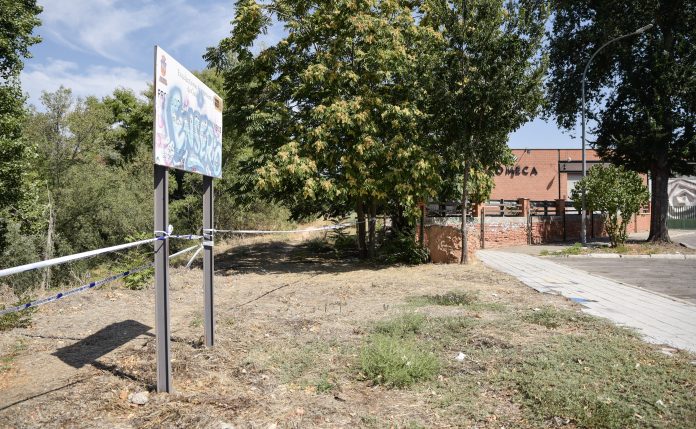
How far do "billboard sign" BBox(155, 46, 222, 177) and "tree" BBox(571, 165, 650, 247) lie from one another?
17049mm

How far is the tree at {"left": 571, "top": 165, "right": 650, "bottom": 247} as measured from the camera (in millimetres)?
18516

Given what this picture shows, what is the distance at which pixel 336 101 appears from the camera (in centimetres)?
1310

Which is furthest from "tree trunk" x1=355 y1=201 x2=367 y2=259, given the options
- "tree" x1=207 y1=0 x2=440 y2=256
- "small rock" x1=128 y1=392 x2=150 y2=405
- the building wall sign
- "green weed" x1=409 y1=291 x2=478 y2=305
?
the building wall sign

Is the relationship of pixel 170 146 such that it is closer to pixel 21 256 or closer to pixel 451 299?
pixel 451 299

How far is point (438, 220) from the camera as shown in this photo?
14414 millimetres

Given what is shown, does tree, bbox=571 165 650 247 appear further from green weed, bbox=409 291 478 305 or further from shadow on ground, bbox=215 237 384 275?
green weed, bbox=409 291 478 305

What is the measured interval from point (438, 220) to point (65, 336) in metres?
10.3

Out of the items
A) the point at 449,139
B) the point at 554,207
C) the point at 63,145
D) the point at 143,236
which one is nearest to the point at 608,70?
the point at 554,207

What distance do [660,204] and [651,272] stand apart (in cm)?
926

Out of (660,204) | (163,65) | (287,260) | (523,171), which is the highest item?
(523,171)

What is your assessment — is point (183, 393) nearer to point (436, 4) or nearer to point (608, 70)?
point (436, 4)

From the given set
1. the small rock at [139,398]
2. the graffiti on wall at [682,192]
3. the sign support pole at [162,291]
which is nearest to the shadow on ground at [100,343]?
the small rock at [139,398]

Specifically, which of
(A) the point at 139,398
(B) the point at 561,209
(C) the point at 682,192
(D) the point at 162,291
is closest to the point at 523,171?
(C) the point at 682,192

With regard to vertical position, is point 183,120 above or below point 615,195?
above
